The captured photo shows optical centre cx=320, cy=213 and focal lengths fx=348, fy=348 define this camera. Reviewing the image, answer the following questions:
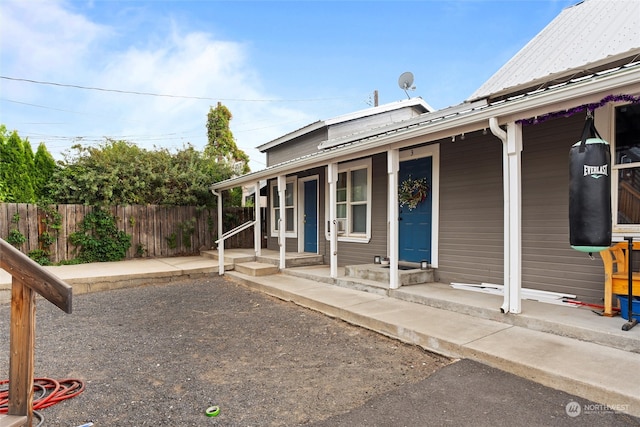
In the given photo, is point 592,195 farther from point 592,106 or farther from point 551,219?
point 551,219

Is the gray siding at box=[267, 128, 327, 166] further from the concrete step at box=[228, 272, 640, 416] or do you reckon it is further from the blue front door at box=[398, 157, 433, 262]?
the concrete step at box=[228, 272, 640, 416]

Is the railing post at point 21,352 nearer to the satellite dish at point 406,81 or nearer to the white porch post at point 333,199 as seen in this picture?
the white porch post at point 333,199

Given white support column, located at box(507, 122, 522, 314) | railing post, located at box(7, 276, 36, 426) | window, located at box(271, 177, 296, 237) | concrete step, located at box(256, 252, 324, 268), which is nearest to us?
railing post, located at box(7, 276, 36, 426)

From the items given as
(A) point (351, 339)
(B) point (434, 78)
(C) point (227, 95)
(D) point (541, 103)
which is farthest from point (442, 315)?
(C) point (227, 95)

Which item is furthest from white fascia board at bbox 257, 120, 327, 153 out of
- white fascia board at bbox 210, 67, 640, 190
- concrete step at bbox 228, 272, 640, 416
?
concrete step at bbox 228, 272, 640, 416

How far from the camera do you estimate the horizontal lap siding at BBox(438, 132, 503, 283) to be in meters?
4.98

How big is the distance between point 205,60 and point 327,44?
4.52 metres

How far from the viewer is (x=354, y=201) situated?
754 cm

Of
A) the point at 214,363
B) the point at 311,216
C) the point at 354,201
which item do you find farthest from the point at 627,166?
the point at 311,216

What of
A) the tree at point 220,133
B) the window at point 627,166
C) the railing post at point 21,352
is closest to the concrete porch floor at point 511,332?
the window at point 627,166

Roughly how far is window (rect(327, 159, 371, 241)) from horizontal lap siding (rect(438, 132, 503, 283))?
1.80m

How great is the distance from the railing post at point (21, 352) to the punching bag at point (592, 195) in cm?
401

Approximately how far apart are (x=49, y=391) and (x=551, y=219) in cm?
551

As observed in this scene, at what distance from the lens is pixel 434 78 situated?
1359 centimetres
